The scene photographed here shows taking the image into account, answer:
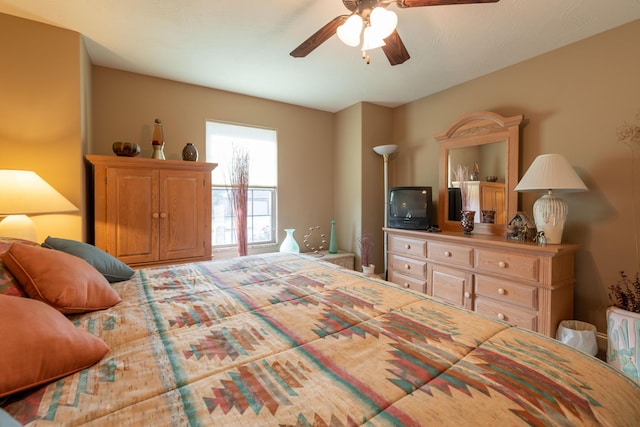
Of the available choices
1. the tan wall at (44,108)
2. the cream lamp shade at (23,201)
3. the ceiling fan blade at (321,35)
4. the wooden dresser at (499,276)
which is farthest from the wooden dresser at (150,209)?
the wooden dresser at (499,276)

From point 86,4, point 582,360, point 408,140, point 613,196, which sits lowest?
point 582,360

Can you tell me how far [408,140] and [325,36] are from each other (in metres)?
2.36

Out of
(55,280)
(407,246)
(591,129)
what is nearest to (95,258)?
(55,280)

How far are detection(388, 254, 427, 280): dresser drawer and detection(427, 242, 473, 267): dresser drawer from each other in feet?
0.54

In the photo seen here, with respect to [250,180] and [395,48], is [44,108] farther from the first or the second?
[395,48]

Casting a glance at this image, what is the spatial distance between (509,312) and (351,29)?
94.7 inches

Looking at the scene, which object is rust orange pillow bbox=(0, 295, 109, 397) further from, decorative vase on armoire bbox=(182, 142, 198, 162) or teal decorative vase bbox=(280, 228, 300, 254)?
teal decorative vase bbox=(280, 228, 300, 254)

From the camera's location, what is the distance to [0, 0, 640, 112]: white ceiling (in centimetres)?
193

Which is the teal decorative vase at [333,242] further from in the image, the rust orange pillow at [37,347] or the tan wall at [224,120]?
the rust orange pillow at [37,347]

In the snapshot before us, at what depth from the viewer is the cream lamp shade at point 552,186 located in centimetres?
209

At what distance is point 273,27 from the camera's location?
2150 millimetres

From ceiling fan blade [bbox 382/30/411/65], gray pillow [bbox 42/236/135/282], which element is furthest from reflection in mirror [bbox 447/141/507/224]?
gray pillow [bbox 42/236/135/282]

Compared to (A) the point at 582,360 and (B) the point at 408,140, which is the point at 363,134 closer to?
(B) the point at 408,140

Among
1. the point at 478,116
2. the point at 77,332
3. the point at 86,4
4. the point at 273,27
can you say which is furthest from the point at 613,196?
the point at 86,4
